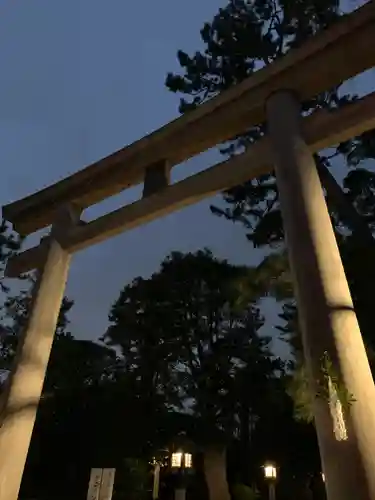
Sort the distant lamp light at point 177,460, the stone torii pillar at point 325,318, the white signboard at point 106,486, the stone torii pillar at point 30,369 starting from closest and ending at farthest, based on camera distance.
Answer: the stone torii pillar at point 325,318
the stone torii pillar at point 30,369
the white signboard at point 106,486
the distant lamp light at point 177,460

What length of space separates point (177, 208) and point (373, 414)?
250cm

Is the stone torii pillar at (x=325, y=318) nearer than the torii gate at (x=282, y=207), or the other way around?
the stone torii pillar at (x=325, y=318)

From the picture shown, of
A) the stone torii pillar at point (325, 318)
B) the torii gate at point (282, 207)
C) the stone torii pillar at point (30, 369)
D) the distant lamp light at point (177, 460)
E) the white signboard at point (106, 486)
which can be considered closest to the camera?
the stone torii pillar at point (325, 318)

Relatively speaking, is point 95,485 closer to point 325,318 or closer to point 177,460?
point 325,318

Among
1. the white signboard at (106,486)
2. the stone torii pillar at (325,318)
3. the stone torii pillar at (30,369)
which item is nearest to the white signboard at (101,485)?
the white signboard at (106,486)

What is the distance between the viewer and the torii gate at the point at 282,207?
253cm

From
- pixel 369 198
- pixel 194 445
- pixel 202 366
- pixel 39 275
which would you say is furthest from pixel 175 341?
pixel 39 275

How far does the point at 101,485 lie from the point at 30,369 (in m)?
1.19

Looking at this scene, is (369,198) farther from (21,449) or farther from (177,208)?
(21,449)

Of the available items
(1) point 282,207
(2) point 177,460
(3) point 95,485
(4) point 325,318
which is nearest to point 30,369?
(3) point 95,485

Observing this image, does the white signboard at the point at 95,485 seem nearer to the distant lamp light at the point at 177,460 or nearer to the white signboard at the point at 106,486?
the white signboard at the point at 106,486

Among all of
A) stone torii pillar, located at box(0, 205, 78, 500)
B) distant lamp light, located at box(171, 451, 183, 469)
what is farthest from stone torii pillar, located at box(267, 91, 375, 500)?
distant lamp light, located at box(171, 451, 183, 469)

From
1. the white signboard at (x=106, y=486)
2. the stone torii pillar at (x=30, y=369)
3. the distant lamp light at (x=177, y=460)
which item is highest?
the distant lamp light at (x=177, y=460)

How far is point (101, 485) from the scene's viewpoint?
4332mm
